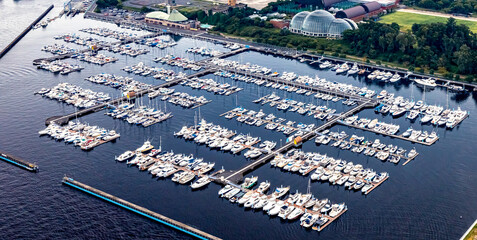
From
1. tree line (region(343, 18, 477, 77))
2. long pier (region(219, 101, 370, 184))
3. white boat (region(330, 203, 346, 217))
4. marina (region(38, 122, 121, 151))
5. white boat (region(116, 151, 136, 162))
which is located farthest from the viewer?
tree line (region(343, 18, 477, 77))

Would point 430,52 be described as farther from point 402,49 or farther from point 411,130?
point 411,130

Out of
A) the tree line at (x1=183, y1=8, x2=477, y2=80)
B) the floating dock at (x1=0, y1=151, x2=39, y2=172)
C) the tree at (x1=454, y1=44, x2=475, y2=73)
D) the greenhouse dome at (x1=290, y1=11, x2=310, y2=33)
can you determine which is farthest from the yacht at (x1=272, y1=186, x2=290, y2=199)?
the greenhouse dome at (x1=290, y1=11, x2=310, y2=33)

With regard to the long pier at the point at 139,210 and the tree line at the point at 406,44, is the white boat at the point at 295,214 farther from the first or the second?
the tree line at the point at 406,44

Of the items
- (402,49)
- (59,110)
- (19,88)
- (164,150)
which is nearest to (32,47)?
(19,88)

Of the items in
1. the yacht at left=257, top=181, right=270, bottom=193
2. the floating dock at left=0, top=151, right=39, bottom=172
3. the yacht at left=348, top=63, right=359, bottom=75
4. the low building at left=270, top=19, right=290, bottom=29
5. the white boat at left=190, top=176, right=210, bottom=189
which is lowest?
the floating dock at left=0, top=151, right=39, bottom=172

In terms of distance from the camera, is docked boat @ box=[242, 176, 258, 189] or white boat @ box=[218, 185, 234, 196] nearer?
white boat @ box=[218, 185, 234, 196]

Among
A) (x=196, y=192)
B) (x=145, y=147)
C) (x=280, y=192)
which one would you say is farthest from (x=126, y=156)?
(x=280, y=192)

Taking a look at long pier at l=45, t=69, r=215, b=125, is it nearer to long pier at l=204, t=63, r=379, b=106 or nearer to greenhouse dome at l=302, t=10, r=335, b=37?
long pier at l=204, t=63, r=379, b=106
